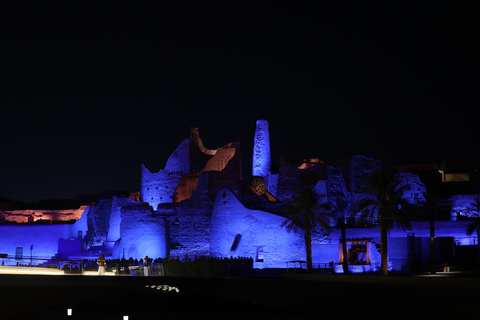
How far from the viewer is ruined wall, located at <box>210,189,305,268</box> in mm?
42062

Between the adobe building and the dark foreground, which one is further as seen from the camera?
the adobe building

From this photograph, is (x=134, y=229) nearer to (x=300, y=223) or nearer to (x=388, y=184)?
(x=300, y=223)

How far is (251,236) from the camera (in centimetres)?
4319

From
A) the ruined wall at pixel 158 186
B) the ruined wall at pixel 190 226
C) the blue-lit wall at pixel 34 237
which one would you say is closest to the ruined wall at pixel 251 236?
the ruined wall at pixel 190 226

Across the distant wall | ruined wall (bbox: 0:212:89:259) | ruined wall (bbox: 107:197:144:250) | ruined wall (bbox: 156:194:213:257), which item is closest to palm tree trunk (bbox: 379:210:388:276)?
ruined wall (bbox: 156:194:213:257)

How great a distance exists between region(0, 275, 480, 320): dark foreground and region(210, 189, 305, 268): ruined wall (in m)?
15.1

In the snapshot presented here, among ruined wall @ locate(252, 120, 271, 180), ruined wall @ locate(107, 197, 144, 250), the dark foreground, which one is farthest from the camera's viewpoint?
ruined wall @ locate(252, 120, 271, 180)

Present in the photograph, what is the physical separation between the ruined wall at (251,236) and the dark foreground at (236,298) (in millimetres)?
15093

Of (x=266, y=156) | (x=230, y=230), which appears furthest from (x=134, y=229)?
(x=266, y=156)

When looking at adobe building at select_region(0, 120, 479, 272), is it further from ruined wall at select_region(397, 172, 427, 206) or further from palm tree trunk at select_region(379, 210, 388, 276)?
palm tree trunk at select_region(379, 210, 388, 276)

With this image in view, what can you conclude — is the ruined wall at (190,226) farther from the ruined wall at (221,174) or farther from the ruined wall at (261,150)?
the ruined wall at (261,150)

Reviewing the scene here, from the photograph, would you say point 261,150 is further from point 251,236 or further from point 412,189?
point 251,236

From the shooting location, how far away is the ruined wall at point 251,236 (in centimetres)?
4206

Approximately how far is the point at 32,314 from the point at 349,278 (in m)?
12.6
